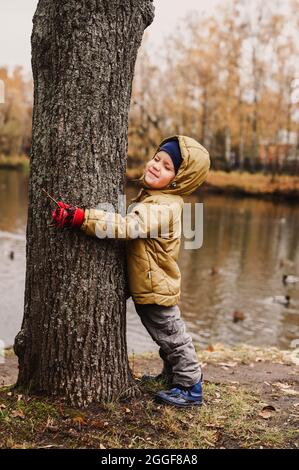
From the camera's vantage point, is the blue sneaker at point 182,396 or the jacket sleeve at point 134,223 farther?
the blue sneaker at point 182,396

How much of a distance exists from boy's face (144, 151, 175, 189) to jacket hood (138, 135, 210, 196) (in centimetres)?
5

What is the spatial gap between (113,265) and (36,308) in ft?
1.98

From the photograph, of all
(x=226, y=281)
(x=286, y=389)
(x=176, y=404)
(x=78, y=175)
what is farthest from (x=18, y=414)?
(x=226, y=281)

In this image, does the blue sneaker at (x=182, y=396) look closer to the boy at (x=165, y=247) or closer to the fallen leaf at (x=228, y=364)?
the boy at (x=165, y=247)

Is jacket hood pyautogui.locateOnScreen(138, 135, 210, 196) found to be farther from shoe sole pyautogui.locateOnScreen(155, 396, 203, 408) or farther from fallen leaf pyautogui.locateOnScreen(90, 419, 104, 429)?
fallen leaf pyautogui.locateOnScreen(90, 419, 104, 429)

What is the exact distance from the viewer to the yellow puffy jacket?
3867 mm

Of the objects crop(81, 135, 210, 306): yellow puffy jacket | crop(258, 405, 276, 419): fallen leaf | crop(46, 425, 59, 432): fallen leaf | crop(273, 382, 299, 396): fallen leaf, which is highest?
crop(81, 135, 210, 306): yellow puffy jacket

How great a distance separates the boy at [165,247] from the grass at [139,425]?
196 mm

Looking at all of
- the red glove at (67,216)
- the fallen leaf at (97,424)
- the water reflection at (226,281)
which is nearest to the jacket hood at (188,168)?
the red glove at (67,216)

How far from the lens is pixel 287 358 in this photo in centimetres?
675

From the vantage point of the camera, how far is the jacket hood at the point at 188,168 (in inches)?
157

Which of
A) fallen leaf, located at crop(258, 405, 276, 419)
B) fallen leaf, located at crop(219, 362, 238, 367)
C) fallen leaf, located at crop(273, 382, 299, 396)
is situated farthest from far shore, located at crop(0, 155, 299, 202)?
fallen leaf, located at crop(258, 405, 276, 419)
